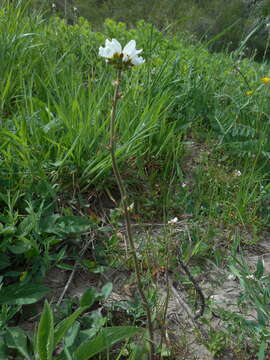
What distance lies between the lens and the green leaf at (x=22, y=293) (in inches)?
51.5

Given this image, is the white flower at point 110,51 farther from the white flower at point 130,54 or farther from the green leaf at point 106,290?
the green leaf at point 106,290

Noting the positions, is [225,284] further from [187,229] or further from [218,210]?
[218,210]

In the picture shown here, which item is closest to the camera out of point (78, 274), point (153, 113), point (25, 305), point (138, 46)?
point (25, 305)

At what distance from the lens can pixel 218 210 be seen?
1.94m

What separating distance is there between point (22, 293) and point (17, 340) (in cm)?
18

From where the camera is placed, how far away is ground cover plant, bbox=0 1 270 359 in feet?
4.31

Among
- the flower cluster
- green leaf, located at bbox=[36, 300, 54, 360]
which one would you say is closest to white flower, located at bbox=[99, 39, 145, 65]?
the flower cluster

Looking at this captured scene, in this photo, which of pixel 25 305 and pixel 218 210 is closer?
pixel 25 305

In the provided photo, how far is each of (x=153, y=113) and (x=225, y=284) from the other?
0.96 meters

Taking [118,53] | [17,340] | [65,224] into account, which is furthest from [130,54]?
[17,340]

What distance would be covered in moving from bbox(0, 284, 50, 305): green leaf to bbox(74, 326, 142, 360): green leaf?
274 mm

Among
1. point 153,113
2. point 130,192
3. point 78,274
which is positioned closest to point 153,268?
point 78,274

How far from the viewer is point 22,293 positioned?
1.34 meters

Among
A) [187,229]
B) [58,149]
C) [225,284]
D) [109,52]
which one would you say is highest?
[109,52]
